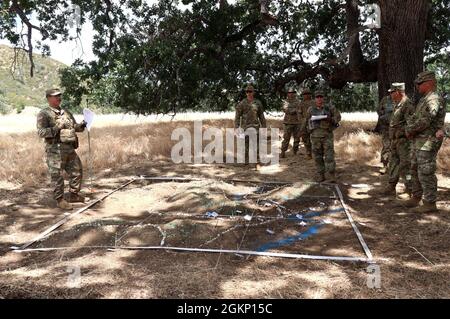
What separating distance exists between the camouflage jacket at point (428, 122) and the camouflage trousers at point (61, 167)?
5.71 m

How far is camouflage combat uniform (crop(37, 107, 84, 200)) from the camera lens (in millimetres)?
6746

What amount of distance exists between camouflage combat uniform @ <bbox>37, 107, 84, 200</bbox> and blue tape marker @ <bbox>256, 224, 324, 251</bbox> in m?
3.88

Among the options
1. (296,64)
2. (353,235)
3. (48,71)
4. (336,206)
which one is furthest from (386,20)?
(48,71)

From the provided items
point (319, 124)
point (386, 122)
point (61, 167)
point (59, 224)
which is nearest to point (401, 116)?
point (319, 124)

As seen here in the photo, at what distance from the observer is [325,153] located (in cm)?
830

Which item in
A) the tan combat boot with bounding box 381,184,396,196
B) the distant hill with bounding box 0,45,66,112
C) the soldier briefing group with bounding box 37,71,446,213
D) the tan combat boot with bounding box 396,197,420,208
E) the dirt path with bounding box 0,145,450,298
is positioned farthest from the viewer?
the distant hill with bounding box 0,45,66,112

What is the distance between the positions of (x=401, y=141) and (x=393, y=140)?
0.52 feet

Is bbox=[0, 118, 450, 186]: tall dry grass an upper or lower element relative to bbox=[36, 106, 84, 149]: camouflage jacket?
lower

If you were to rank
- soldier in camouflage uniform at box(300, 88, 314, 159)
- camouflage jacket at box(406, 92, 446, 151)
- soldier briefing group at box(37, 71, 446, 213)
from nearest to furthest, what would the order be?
camouflage jacket at box(406, 92, 446, 151) < soldier briefing group at box(37, 71, 446, 213) < soldier in camouflage uniform at box(300, 88, 314, 159)

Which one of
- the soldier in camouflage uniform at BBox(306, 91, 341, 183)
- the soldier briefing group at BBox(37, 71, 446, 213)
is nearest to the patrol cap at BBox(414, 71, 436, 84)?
the soldier briefing group at BBox(37, 71, 446, 213)

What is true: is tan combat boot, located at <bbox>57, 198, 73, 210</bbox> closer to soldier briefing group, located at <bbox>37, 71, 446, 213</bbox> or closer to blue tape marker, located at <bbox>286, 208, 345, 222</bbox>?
soldier briefing group, located at <bbox>37, 71, 446, 213</bbox>

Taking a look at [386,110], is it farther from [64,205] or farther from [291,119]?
[64,205]

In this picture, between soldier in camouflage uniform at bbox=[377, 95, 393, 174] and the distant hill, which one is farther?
the distant hill

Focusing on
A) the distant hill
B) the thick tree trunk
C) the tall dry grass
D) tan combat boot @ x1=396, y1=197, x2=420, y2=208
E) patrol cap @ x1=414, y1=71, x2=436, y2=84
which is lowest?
tan combat boot @ x1=396, y1=197, x2=420, y2=208
